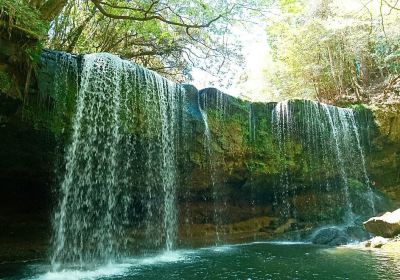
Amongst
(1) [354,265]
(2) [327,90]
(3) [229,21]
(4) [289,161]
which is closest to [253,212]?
(4) [289,161]

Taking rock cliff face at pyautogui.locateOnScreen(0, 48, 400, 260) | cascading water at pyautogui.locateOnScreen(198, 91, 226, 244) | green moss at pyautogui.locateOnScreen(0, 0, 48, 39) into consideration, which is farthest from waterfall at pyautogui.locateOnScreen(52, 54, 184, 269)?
green moss at pyautogui.locateOnScreen(0, 0, 48, 39)

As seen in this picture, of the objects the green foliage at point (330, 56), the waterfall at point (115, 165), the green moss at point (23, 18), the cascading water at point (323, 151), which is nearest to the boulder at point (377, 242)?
the cascading water at point (323, 151)

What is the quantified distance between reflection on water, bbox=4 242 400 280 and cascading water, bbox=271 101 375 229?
4406 mm

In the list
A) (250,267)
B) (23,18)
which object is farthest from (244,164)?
(23,18)

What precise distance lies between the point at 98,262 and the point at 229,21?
256 inches

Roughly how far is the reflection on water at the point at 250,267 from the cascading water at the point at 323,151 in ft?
14.5

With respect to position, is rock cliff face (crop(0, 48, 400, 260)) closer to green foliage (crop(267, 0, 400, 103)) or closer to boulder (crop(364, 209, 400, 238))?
boulder (crop(364, 209, 400, 238))

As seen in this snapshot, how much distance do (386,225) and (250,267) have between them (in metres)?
4.78

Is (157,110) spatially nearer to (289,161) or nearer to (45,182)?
(45,182)

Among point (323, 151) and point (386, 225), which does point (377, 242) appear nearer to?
point (386, 225)

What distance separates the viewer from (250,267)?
7.86m

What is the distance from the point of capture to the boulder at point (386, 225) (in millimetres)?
10289

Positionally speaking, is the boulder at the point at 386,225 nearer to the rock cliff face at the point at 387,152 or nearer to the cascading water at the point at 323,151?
the cascading water at the point at 323,151

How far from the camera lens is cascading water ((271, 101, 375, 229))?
47.5 ft
